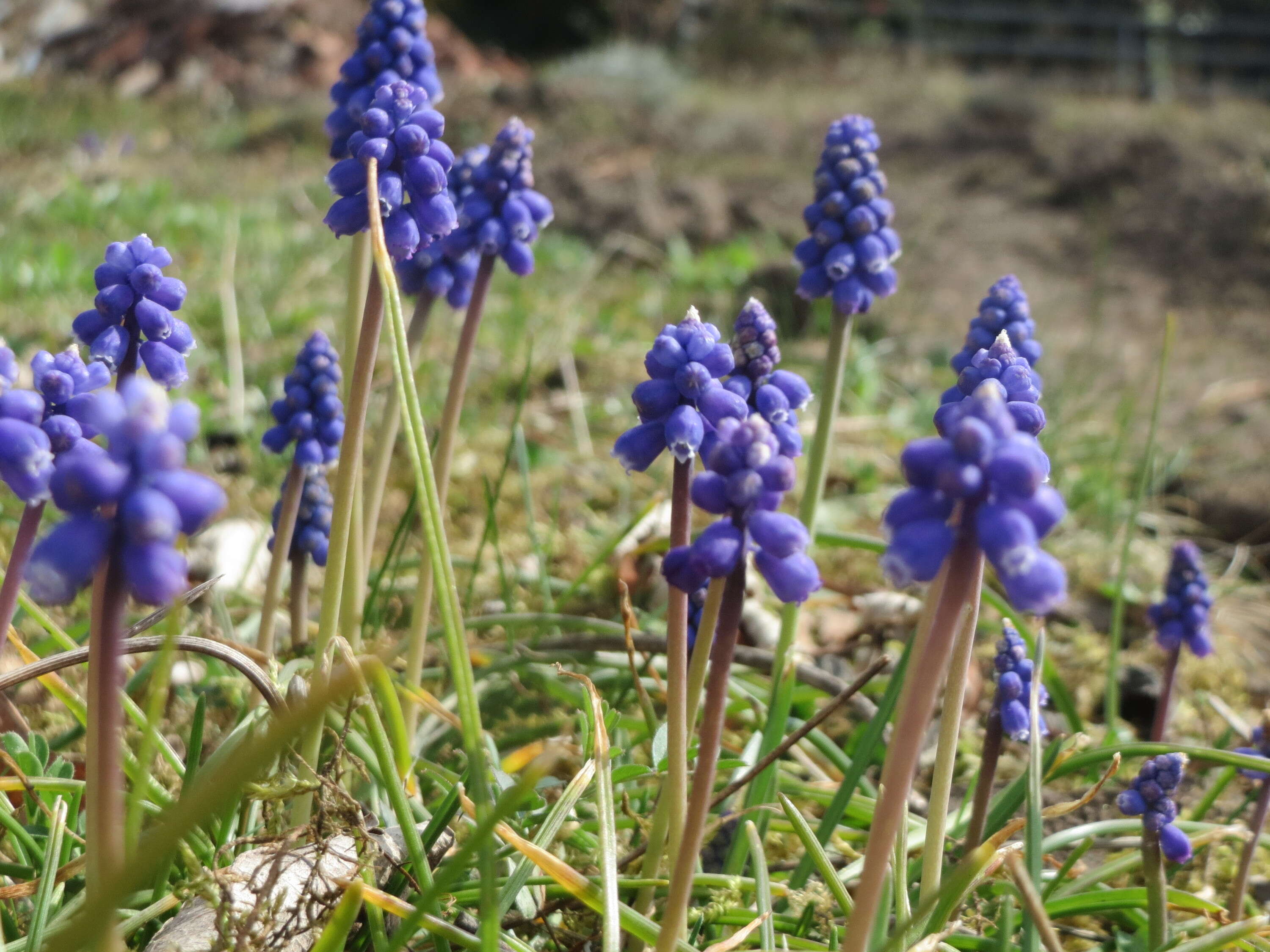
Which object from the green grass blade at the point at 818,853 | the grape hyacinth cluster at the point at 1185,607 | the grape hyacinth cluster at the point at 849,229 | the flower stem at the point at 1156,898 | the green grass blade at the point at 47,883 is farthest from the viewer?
the grape hyacinth cluster at the point at 1185,607

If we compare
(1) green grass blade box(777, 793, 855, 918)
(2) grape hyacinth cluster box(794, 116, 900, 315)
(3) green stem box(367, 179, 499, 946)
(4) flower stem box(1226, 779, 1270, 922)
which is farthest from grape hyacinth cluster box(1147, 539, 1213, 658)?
(3) green stem box(367, 179, 499, 946)

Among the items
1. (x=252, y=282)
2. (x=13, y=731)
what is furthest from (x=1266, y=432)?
(x=13, y=731)

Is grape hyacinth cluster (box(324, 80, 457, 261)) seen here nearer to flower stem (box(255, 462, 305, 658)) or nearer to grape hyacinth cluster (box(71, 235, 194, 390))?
grape hyacinth cluster (box(71, 235, 194, 390))

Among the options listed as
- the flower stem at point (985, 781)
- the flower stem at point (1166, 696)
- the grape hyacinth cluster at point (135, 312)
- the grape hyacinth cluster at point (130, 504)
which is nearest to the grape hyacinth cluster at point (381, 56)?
the grape hyacinth cluster at point (135, 312)

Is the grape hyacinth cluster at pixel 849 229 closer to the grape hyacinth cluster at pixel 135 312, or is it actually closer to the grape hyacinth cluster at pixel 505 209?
the grape hyacinth cluster at pixel 505 209

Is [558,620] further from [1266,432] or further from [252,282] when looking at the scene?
[1266,432]

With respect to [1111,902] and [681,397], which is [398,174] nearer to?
[681,397]
